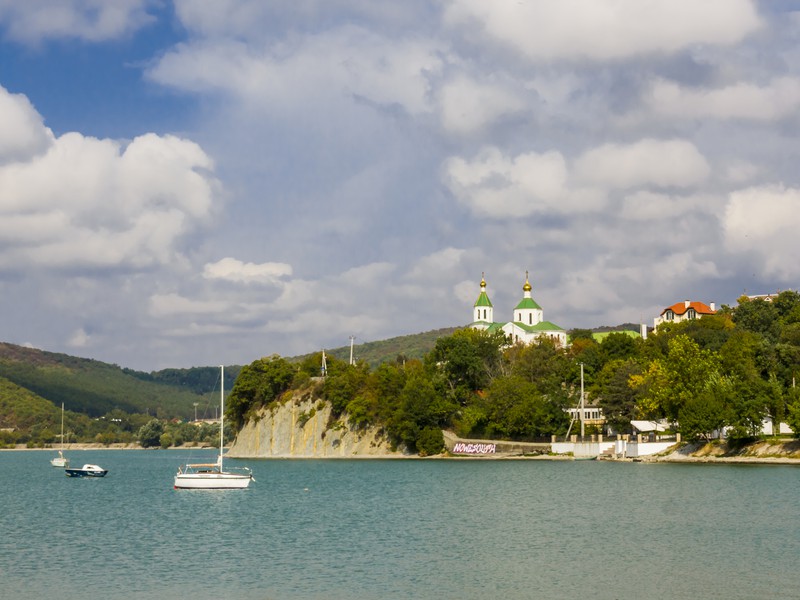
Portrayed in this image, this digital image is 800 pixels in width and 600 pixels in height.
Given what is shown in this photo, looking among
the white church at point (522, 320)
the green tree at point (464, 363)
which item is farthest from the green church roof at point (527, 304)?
the green tree at point (464, 363)

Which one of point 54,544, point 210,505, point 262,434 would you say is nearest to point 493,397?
point 262,434

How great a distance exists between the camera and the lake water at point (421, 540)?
123ft

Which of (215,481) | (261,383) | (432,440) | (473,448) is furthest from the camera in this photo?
(261,383)

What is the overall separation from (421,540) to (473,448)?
83307 millimetres

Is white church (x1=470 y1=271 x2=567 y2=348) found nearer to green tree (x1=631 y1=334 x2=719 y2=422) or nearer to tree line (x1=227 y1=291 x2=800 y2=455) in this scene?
tree line (x1=227 y1=291 x2=800 y2=455)

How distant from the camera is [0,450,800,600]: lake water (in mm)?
37469

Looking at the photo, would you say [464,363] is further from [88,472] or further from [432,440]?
[88,472]

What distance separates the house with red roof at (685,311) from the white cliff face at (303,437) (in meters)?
61.2

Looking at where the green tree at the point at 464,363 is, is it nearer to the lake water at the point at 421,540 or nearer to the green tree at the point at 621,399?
the green tree at the point at 621,399

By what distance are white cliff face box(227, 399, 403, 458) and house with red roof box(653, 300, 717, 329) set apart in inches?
2409

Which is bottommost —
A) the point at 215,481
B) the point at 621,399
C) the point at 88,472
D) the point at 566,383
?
the point at 88,472

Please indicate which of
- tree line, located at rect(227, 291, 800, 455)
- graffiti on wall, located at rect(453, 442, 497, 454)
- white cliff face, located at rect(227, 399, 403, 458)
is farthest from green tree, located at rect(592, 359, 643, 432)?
white cliff face, located at rect(227, 399, 403, 458)

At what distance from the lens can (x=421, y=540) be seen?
50438 mm

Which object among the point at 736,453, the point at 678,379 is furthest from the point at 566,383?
the point at 736,453
